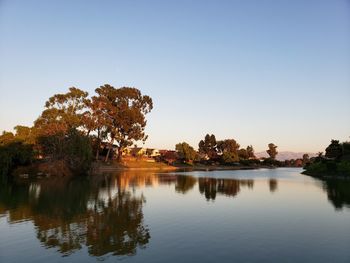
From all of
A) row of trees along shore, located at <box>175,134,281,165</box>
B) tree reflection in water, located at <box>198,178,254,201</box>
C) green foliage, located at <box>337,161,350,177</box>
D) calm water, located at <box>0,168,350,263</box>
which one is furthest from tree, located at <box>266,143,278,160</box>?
calm water, located at <box>0,168,350,263</box>

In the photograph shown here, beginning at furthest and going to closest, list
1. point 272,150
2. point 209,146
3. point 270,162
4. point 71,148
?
point 272,150 < point 270,162 < point 209,146 < point 71,148

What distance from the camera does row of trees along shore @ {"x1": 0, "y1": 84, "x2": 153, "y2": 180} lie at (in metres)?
57.2

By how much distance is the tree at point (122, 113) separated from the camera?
3169 inches

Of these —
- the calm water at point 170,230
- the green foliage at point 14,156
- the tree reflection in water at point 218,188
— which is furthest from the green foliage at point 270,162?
the calm water at point 170,230

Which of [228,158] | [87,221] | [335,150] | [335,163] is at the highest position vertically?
[335,150]

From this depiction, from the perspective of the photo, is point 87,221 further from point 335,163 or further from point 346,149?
point 346,149

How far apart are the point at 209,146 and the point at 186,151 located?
37.3 meters

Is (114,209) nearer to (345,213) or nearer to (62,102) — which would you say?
(345,213)

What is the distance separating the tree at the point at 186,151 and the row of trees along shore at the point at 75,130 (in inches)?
1441

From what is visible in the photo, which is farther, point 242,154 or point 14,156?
point 242,154

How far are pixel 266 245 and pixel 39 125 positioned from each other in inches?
2331

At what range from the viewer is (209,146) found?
156125 mm

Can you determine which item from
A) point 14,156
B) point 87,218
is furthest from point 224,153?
point 87,218

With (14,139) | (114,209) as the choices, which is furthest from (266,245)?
(14,139)
